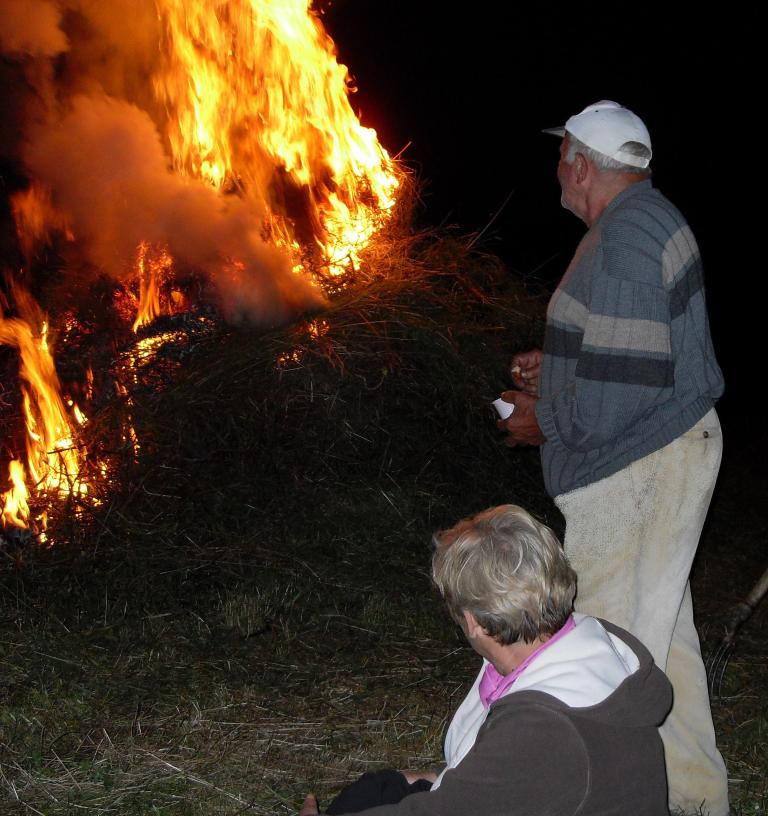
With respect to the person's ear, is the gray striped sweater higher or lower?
higher

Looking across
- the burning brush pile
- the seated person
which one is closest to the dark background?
the burning brush pile

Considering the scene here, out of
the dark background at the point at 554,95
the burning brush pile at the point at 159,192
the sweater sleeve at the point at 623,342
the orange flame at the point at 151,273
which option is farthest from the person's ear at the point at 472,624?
the dark background at the point at 554,95

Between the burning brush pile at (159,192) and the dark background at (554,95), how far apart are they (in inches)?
199

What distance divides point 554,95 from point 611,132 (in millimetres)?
9278

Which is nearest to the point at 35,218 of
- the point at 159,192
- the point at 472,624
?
the point at 159,192

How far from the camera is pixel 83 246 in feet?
19.1

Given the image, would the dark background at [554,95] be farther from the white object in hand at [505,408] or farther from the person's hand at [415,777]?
the person's hand at [415,777]

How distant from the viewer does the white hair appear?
8.15ft

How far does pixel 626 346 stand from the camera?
7.68 feet

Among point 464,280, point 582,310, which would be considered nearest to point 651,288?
point 582,310

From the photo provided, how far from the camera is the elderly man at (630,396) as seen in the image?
92.9 inches

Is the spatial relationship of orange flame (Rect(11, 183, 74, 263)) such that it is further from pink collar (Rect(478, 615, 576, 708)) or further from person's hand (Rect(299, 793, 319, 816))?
pink collar (Rect(478, 615, 576, 708))

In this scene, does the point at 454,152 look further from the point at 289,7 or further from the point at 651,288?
the point at 651,288

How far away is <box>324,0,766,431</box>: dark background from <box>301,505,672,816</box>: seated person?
31.1 ft
